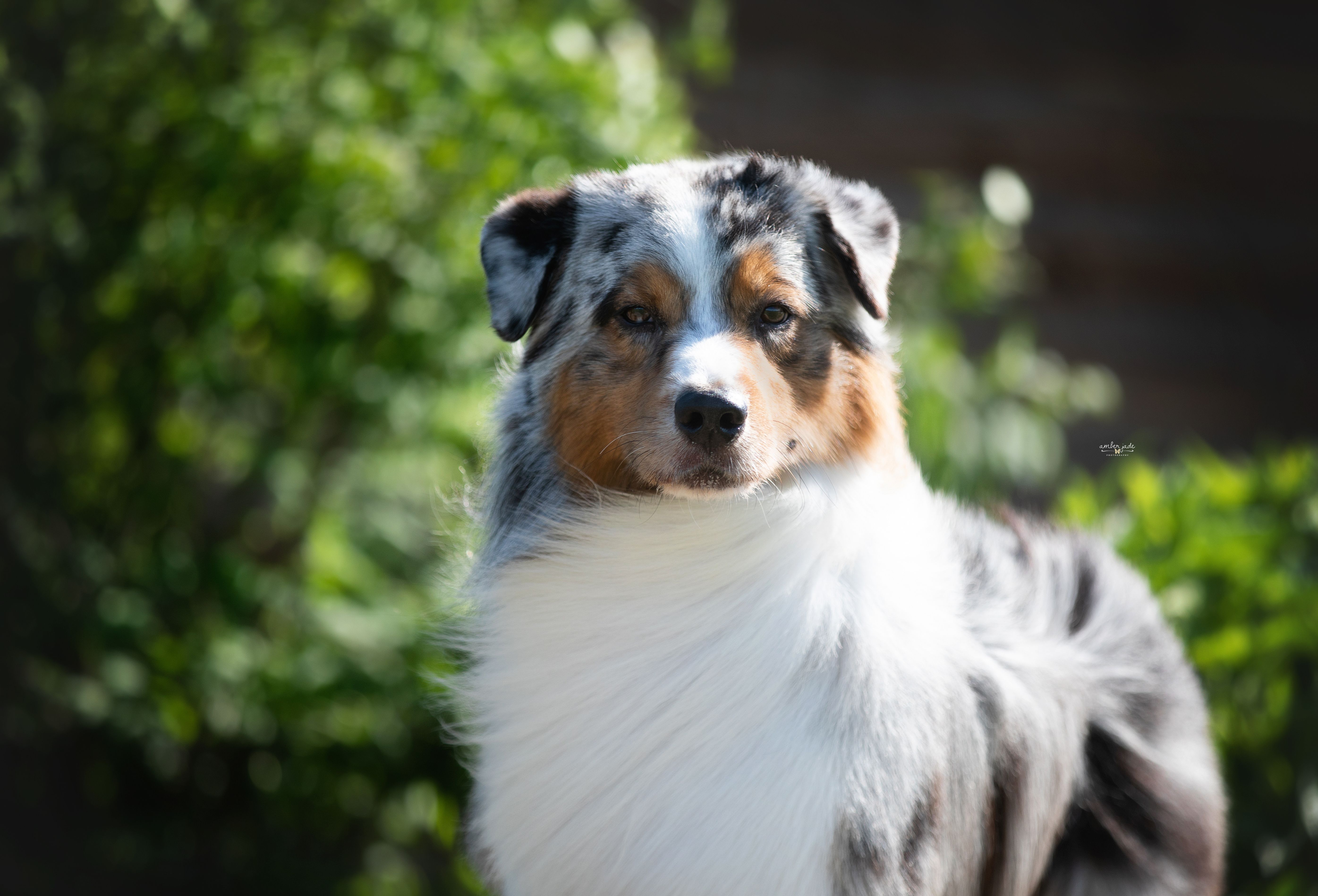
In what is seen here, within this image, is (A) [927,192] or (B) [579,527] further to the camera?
(A) [927,192]

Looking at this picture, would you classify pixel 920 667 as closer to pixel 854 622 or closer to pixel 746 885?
pixel 854 622

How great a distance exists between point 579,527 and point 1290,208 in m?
6.53

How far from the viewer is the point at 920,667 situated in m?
2.56

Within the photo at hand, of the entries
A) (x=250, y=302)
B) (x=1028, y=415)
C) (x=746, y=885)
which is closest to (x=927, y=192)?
(x=1028, y=415)

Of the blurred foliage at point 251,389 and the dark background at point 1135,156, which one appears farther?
the dark background at point 1135,156

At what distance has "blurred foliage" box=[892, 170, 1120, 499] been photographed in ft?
14.8

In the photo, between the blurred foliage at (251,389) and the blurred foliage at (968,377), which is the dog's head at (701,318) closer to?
the blurred foliage at (251,389)

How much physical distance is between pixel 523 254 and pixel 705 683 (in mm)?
1042

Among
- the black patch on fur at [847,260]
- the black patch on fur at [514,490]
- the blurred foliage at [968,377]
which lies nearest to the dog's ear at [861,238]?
the black patch on fur at [847,260]

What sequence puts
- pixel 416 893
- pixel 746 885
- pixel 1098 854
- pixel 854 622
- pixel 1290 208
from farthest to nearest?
pixel 1290 208 < pixel 416 893 < pixel 1098 854 < pixel 854 622 < pixel 746 885

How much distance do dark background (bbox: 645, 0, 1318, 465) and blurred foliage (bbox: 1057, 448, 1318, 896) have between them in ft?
9.23

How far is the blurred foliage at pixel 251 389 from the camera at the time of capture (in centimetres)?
400

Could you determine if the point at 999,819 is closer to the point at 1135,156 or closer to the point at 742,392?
the point at 742,392

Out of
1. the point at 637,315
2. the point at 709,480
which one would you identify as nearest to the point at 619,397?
the point at 637,315
